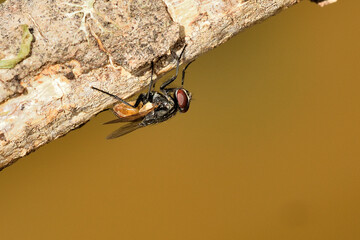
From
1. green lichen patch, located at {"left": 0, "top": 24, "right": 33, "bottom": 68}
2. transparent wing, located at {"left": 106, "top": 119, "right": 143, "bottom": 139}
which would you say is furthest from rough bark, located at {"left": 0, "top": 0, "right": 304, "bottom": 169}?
transparent wing, located at {"left": 106, "top": 119, "right": 143, "bottom": 139}

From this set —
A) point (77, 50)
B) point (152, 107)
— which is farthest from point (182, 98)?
point (77, 50)

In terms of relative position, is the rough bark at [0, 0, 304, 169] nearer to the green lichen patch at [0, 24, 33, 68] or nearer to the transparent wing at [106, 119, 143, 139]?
the green lichen patch at [0, 24, 33, 68]

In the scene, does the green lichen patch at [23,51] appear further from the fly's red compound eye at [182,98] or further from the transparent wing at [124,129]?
the fly's red compound eye at [182,98]

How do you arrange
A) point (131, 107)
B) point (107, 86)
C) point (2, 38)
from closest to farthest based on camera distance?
point (2, 38) < point (107, 86) < point (131, 107)

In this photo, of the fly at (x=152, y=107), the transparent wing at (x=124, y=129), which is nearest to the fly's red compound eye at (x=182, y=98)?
the fly at (x=152, y=107)

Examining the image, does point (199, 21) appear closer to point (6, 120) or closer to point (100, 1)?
point (100, 1)

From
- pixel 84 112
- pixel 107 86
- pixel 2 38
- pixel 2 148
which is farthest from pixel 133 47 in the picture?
pixel 2 148
